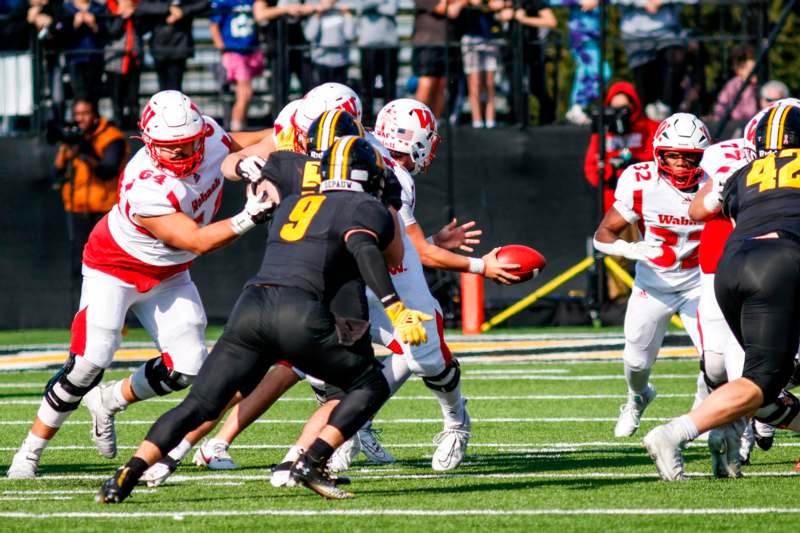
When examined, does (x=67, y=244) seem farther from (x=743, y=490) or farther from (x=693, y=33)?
(x=743, y=490)

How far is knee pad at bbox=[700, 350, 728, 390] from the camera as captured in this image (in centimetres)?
759

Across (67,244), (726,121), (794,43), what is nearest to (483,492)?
(726,121)

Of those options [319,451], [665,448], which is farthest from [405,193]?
[665,448]

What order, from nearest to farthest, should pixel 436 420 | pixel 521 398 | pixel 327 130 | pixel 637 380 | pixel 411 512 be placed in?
pixel 411 512
pixel 327 130
pixel 637 380
pixel 436 420
pixel 521 398

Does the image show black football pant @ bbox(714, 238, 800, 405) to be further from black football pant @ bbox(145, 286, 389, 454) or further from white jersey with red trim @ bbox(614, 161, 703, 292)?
white jersey with red trim @ bbox(614, 161, 703, 292)

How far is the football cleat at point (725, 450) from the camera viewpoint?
679cm

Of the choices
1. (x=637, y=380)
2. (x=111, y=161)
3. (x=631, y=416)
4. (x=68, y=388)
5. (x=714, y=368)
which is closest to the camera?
(x=68, y=388)

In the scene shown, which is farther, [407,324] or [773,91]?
[773,91]

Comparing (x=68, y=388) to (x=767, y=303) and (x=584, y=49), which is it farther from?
(x=584, y=49)

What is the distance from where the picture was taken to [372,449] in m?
7.65

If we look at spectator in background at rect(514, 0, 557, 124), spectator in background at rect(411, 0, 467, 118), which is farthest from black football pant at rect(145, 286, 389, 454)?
spectator in background at rect(514, 0, 557, 124)

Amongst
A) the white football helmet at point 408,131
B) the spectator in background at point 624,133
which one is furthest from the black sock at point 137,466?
the spectator in background at point 624,133

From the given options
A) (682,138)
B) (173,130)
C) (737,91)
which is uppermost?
(173,130)

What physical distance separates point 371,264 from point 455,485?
4.26ft
